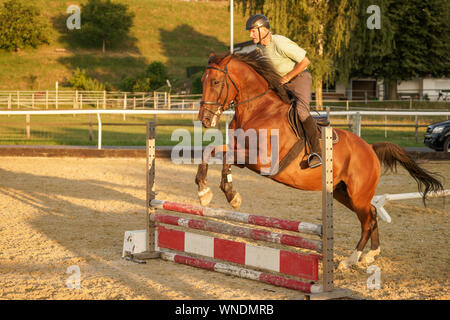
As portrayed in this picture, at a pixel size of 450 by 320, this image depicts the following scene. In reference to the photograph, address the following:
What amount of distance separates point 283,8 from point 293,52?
2333 cm

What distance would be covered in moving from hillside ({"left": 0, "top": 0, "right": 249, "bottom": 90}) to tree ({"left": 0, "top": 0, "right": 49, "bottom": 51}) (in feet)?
5.02

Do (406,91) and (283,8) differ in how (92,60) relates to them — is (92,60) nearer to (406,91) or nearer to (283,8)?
(406,91)

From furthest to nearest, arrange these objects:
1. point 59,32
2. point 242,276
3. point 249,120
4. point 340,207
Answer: point 59,32, point 340,207, point 249,120, point 242,276

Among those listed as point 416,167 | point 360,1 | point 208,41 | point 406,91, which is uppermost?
point 208,41

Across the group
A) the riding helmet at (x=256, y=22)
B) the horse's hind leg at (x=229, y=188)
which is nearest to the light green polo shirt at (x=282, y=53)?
the riding helmet at (x=256, y=22)

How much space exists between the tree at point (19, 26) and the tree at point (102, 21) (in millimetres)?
5700

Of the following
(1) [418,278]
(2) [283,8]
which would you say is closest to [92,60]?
(2) [283,8]

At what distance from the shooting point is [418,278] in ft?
17.5

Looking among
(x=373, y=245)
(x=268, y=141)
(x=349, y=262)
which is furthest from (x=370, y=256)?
(x=268, y=141)

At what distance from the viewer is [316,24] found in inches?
1127

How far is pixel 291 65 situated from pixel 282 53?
169mm

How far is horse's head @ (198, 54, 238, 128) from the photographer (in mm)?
5451

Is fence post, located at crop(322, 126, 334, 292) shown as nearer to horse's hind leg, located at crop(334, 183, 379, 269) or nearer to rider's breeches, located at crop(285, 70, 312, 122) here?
rider's breeches, located at crop(285, 70, 312, 122)
